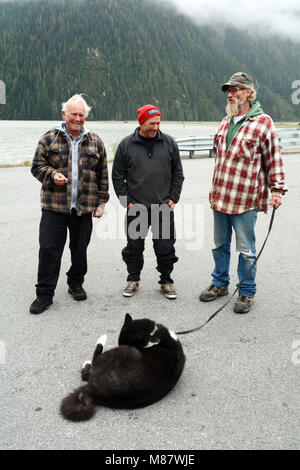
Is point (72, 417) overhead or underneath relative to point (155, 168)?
underneath

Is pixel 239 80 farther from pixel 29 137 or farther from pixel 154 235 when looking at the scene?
pixel 29 137

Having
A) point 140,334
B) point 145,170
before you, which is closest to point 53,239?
point 145,170

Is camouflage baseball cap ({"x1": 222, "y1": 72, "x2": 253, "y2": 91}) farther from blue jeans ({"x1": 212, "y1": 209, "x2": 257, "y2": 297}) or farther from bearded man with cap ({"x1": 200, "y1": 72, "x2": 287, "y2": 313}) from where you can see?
blue jeans ({"x1": 212, "y1": 209, "x2": 257, "y2": 297})

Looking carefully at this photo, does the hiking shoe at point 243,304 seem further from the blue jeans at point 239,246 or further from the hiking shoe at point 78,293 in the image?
the hiking shoe at point 78,293

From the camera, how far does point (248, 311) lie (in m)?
4.40

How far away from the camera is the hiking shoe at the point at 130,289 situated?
4792 millimetres

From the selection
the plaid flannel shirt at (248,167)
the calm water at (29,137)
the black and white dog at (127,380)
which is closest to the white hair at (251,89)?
the plaid flannel shirt at (248,167)

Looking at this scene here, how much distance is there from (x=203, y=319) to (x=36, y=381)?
1.82m

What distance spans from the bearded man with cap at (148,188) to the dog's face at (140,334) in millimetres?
1433

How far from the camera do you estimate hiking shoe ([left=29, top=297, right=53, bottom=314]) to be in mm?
4316

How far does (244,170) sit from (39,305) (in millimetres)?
2625
